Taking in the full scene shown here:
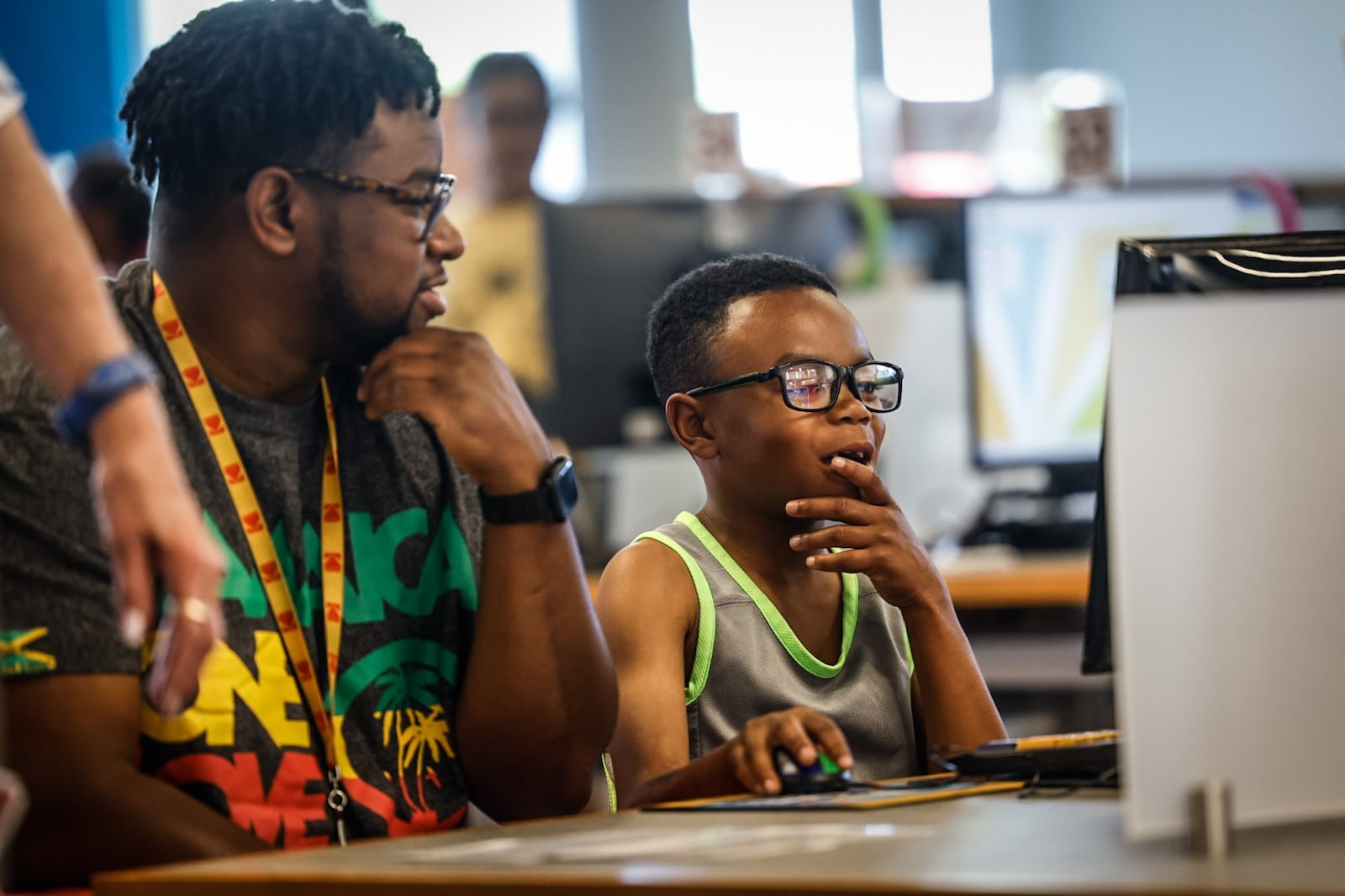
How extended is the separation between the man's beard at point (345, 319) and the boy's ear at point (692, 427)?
1.32 ft

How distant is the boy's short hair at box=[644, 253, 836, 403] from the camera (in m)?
1.71

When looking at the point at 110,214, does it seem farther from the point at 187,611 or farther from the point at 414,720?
the point at 187,611

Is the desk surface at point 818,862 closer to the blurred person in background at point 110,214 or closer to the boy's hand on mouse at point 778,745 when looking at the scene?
the boy's hand on mouse at point 778,745

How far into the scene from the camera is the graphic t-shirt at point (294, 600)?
1195 mm

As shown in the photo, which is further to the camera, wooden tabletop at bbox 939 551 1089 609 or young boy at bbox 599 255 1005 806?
wooden tabletop at bbox 939 551 1089 609

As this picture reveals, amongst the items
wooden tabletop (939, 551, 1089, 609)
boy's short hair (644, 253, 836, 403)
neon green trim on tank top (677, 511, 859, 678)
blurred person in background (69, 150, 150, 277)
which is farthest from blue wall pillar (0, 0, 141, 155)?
neon green trim on tank top (677, 511, 859, 678)

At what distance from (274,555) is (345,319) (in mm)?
205

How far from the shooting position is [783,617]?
1604mm

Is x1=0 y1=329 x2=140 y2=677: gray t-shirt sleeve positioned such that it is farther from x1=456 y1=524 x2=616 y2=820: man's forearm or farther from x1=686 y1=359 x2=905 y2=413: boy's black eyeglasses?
x1=686 y1=359 x2=905 y2=413: boy's black eyeglasses

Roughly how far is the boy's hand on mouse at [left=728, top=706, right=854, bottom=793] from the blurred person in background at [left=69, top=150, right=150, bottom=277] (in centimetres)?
203

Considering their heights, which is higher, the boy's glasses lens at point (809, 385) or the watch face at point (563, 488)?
the boy's glasses lens at point (809, 385)

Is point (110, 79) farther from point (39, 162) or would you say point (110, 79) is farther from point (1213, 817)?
point (1213, 817)

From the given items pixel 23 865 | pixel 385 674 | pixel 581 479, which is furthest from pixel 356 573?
pixel 581 479

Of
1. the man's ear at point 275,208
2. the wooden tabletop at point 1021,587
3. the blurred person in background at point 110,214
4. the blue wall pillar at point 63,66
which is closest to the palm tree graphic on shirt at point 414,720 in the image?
the man's ear at point 275,208
